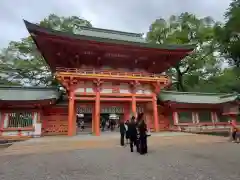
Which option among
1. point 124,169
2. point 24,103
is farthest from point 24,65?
point 124,169

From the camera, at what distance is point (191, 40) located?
101 ft

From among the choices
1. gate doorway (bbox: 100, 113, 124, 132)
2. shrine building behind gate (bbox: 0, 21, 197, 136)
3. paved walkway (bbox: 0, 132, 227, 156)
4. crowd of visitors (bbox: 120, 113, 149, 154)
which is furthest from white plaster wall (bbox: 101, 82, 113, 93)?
crowd of visitors (bbox: 120, 113, 149, 154)

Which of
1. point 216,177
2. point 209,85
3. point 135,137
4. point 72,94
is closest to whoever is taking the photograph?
point 216,177

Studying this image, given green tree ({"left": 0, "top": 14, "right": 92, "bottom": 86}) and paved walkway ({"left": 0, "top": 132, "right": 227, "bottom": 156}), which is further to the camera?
green tree ({"left": 0, "top": 14, "right": 92, "bottom": 86})

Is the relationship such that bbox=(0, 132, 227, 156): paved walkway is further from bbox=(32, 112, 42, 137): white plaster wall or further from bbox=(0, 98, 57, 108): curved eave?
bbox=(0, 98, 57, 108): curved eave

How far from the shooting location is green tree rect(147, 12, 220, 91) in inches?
1168

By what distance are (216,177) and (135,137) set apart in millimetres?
4174

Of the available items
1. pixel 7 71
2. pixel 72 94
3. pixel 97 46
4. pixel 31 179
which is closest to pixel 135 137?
pixel 31 179

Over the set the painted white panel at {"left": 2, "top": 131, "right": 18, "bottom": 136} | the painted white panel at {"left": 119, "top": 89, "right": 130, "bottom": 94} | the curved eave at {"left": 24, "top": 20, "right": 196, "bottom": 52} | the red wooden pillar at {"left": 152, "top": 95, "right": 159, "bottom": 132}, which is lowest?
the painted white panel at {"left": 2, "top": 131, "right": 18, "bottom": 136}

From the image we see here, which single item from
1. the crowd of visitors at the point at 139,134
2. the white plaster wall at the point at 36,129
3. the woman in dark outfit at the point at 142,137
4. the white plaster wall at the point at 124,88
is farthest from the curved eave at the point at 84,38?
the woman in dark outfit at the point at 142,137

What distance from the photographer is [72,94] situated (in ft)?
49.7

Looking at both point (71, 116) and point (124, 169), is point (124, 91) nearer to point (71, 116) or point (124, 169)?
point (71, 116)

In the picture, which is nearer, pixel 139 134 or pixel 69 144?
pixel 139 134

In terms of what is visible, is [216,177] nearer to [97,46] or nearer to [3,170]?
[3,170]
